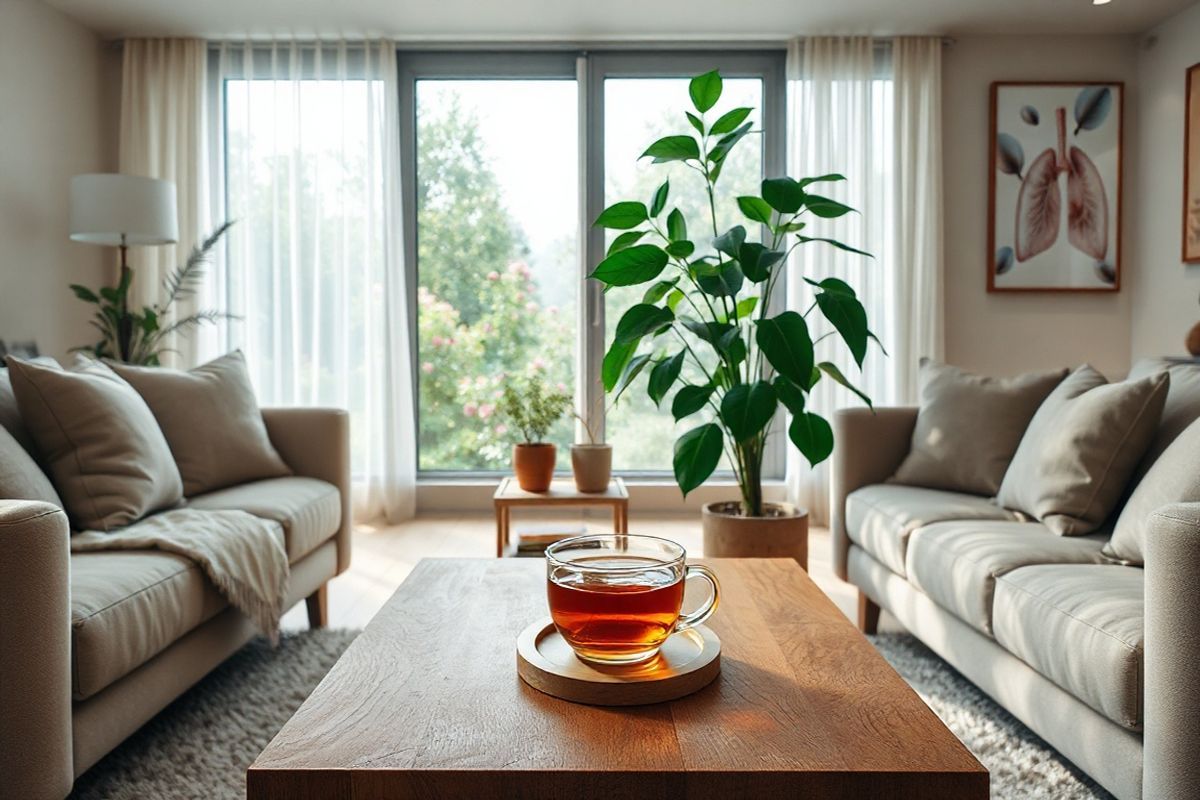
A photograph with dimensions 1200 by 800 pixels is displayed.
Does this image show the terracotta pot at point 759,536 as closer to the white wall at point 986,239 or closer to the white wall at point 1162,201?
the white wall at point 986,239

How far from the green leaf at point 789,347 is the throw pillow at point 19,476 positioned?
1766 millimetres

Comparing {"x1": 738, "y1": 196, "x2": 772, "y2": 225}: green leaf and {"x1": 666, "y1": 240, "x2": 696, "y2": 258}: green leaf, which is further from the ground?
{"x1": 738, "y1": 196, "x2": 772, "y2": 225}: green leaf

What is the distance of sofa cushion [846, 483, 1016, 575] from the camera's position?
2.49 metres

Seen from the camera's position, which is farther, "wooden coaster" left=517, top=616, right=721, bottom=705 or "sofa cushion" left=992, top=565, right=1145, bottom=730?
"sofa cushion" left=992, top=565, right=1145, bottom=730

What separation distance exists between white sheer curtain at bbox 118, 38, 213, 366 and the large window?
104 centimetres

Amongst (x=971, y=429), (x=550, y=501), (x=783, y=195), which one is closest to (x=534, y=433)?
(x=550, y=501)

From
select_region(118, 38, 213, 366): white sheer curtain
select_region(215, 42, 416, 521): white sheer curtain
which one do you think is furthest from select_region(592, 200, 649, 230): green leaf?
select_region(118, 38, 213, 366): white sheer curtain

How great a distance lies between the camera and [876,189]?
15.2 ft

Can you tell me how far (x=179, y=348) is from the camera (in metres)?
4.68

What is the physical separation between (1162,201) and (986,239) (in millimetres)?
801

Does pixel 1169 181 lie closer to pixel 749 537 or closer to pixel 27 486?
pixel 749 537

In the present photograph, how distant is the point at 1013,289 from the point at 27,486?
173 inches

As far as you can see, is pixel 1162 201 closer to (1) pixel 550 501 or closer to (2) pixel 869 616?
(2) pixel 869 616

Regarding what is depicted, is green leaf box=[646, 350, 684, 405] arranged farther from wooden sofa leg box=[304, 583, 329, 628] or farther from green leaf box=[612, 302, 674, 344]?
wooden sofa leg box=[304, 583, 329, 628]
